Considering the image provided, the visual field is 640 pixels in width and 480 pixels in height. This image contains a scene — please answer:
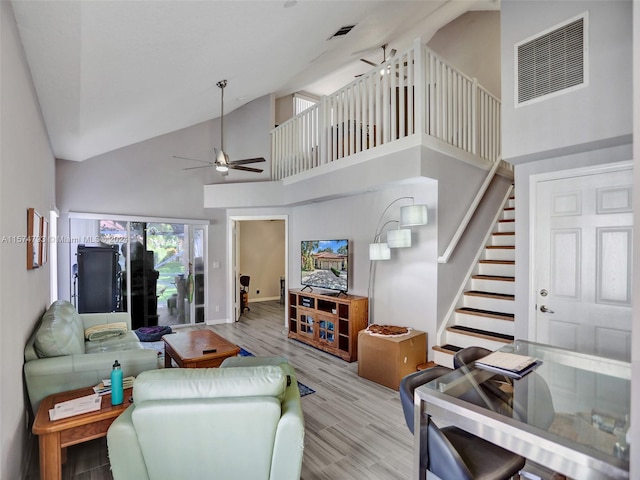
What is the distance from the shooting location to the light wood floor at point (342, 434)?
89.4 inches

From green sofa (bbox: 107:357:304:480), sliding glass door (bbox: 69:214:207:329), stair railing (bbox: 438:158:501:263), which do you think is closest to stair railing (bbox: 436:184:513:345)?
stair railing (bbox: 438:158:501:263)

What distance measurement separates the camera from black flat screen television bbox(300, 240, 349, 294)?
16.0 ft

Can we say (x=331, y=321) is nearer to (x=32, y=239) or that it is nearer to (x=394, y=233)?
(x=394, y=233)

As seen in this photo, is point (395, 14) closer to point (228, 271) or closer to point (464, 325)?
point (464, 325)

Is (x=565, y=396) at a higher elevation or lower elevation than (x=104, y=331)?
higher

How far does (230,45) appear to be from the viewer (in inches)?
120

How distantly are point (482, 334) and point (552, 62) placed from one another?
9.01 ft

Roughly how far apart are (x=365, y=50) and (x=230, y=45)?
3664mm

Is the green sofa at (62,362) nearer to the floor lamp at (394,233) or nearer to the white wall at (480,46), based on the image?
the floor lamp at (394,233)

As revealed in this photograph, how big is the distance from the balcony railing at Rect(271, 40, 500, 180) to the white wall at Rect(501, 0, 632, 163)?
2.90 ft

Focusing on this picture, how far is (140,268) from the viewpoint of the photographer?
6008 mm

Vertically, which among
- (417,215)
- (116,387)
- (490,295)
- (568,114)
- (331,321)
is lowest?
(331,321)

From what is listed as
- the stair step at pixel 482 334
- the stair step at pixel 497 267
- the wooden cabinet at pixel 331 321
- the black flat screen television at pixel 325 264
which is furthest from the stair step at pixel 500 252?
the black flat screen television at pixel 325 264

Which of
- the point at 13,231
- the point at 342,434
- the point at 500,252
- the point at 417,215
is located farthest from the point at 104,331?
the point at 500,252
